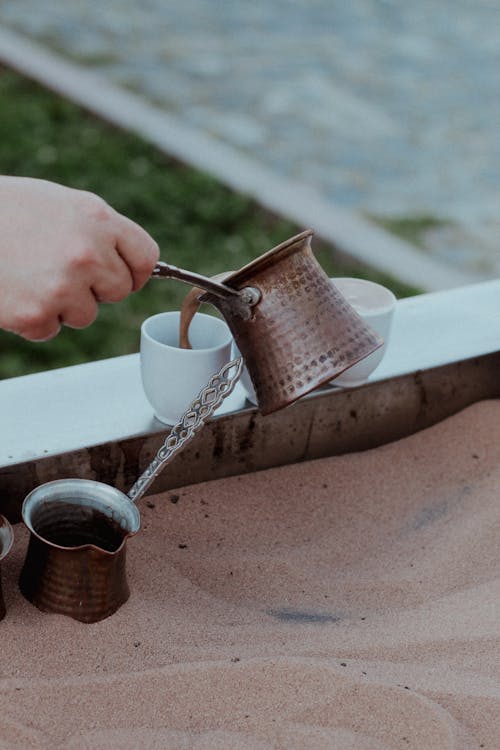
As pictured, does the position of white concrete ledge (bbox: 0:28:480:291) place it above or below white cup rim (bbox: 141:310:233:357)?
below

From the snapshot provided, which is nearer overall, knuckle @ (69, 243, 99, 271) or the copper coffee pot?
knuckle @ (69, 243, 99, 271)

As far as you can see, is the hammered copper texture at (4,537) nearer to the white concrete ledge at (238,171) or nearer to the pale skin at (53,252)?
the pale skin at (53,252)

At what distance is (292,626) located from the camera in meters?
1.61

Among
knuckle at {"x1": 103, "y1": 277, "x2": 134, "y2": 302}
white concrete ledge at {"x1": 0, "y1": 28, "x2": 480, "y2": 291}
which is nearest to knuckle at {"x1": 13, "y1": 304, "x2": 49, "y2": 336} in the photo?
knuckle at {"x1": 103, "y1": 277, "x2": 134, "y2": 302}

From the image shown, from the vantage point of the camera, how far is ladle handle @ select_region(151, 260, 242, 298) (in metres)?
1.43

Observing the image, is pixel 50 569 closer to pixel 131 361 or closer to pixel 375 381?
pixel 131 361

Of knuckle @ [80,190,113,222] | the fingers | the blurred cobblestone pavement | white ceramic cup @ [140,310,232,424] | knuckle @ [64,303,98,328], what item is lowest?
the blurred cobblestone pavement

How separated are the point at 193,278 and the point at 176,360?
11.7 inches

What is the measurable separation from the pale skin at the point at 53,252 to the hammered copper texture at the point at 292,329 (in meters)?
0.26

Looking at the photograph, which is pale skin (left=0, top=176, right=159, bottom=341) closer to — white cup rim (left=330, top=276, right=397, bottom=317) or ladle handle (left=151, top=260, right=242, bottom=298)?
ladle handle (left=151, top=260, right=242, bottom=298)

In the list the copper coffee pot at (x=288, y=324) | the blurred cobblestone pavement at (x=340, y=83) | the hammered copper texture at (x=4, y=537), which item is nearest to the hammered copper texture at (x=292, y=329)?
the copper coffee pot at (x=288, y=324)

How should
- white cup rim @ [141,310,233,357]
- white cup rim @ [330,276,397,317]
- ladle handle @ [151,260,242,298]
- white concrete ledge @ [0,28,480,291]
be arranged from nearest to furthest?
ladle handle @ [151,260,242,298], white cup rim @ [141,310,233,357], white cup rim @ [330,276,397,317], white concrete ledge @ [0,28,480,291]

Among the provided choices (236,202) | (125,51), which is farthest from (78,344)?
(125,51)

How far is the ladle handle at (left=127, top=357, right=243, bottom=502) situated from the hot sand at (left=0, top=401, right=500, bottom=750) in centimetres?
19
